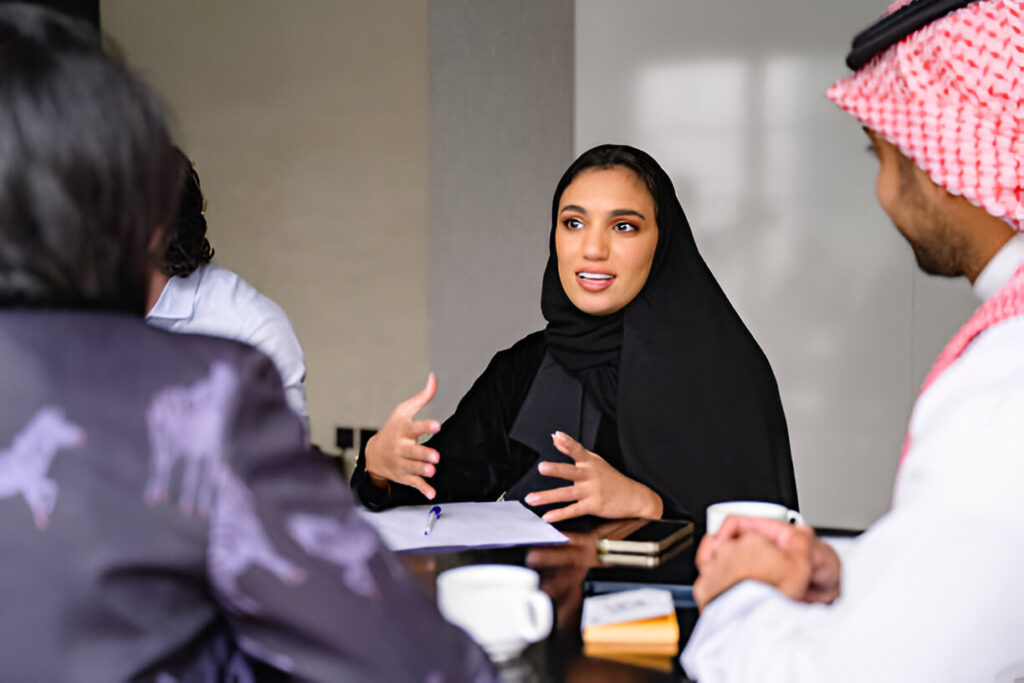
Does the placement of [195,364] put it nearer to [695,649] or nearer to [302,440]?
[302,440]

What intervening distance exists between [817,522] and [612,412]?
1630 millimetres

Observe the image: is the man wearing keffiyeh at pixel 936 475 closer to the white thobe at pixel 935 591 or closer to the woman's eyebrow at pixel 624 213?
the white thobe at pixel 935 591

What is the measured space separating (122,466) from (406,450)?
110cm

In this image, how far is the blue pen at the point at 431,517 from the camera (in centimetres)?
→ 133

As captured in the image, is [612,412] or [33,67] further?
[612,412]

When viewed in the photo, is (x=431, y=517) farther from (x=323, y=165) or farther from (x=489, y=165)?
(x=323, y=165)

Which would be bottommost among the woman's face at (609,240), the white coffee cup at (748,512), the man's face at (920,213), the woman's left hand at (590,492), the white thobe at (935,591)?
the woman's left hand at (590,492)

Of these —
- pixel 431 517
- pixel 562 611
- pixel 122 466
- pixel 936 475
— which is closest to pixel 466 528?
pixel 431 517

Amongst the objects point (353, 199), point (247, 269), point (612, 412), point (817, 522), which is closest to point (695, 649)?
point (612, 412)

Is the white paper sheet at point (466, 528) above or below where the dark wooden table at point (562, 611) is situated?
below

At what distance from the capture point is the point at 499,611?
34.5 inches

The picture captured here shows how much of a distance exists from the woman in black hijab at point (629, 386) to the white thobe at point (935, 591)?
0.81m

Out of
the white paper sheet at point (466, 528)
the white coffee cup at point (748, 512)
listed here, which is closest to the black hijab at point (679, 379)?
the white paper sheet at point (466, 528)

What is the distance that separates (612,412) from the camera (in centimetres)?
189
